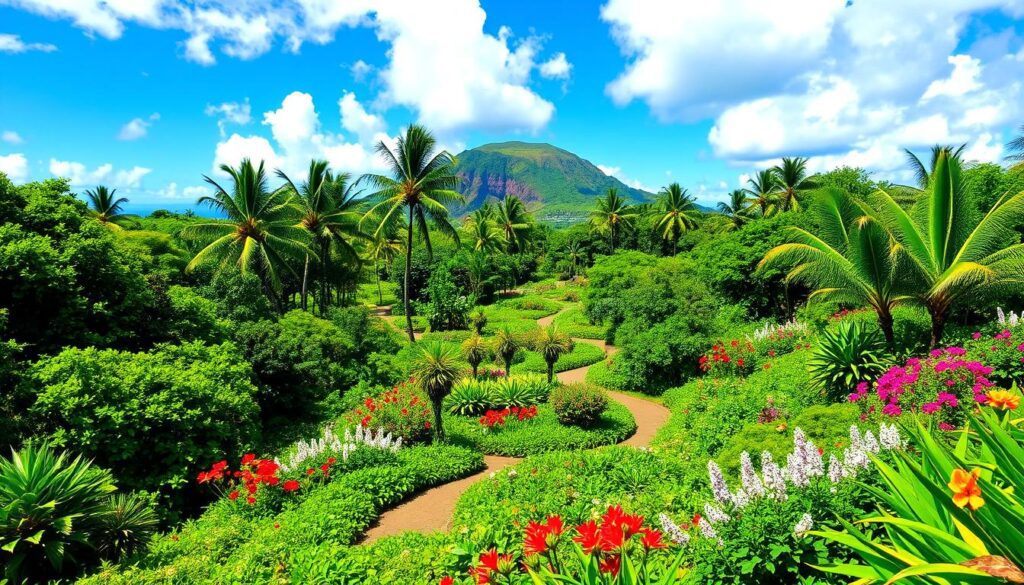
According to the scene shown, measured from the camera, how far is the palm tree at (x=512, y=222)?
48.3m

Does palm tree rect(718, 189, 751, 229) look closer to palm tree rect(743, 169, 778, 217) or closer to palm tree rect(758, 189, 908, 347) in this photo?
palm tree rect(743, 169, 778, 217)

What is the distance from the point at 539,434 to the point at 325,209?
54.0 feet

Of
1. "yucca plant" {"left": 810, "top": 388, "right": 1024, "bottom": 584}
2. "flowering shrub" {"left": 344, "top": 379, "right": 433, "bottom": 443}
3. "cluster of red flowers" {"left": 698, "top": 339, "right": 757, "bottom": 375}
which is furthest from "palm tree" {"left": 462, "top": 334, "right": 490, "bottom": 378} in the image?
"yucca plant" {"left": 810, "top": 388, "right": 1024, "bottom": 584}

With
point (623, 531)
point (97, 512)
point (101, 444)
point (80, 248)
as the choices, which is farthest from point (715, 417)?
point (80, 248)

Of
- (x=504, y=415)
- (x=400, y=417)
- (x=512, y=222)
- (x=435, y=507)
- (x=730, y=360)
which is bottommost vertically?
(x=435, y=507)

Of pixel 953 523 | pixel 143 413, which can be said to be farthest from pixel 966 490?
pixel 143 413

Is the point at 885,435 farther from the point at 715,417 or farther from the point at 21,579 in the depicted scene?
the point at 21,579

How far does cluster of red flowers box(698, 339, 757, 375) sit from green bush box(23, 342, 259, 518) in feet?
39.9

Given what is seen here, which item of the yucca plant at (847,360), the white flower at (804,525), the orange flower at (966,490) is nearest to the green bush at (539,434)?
the yucca plant at (847,360)

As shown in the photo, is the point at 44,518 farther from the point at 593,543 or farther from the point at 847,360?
the point at 847,360

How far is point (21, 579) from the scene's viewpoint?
193 inches

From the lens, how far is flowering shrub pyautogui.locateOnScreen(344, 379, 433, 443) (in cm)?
1097

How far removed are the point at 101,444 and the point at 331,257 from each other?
70.6 ft

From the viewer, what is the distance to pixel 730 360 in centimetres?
1435
